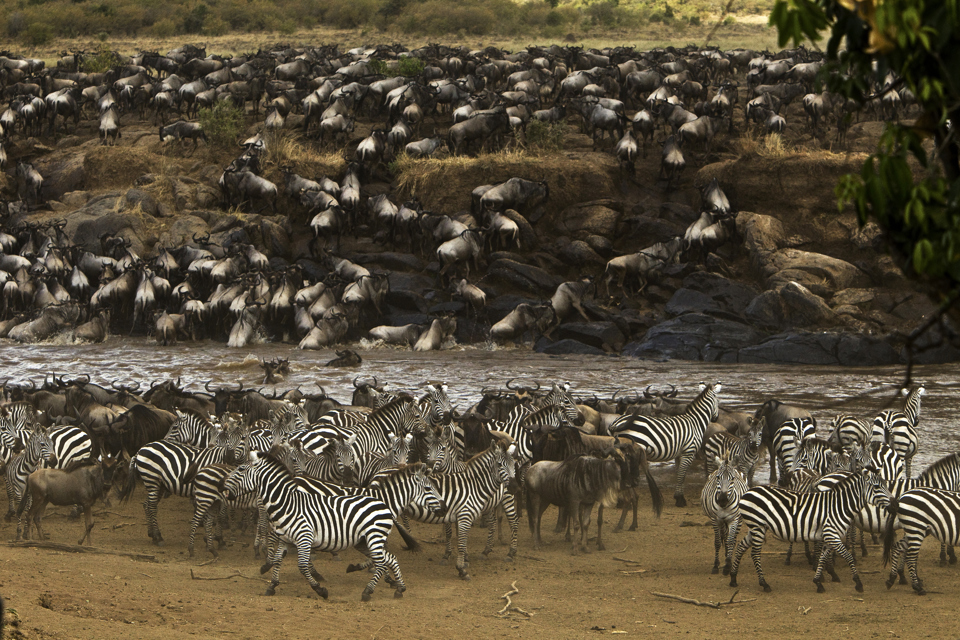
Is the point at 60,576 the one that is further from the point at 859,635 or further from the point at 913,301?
the point at 913,301

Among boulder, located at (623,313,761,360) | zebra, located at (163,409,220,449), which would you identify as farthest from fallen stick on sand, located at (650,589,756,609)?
boulder, located at (623,313,761,360)

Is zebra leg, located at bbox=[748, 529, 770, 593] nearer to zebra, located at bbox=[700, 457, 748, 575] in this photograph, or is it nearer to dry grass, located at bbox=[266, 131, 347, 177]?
zebra, located at bbox=[700, 457, 748, 575]

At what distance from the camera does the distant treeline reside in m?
55.9

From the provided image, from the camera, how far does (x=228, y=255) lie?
2547cm

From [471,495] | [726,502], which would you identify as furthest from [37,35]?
[726,502]

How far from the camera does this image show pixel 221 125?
31.5m

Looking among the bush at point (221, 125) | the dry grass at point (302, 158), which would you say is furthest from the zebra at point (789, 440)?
the bush at point (221, 125)

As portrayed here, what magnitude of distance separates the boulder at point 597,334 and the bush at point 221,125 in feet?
47.2

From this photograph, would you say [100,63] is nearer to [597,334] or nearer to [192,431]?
[597,334]

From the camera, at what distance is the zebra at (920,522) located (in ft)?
26.3

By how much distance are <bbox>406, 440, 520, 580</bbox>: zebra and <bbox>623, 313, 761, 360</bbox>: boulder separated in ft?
38.8

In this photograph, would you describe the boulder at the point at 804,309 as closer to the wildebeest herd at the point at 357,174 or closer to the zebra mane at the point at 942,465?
the wildebeest herd at the point at 357,174

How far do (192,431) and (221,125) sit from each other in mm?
22250

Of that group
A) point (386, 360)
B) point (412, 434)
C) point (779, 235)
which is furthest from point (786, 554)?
point (779, 235)
